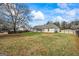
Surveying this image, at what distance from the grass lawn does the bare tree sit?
0.32 feet

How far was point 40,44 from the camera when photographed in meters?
1.59

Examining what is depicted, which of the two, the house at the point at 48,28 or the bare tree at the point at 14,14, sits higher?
the bare tree at the point at 14,14

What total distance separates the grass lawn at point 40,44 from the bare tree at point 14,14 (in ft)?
0.32

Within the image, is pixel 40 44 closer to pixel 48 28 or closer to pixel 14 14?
pixel 48 28

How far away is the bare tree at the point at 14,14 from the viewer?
1.60 m

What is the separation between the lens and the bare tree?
1604 mm

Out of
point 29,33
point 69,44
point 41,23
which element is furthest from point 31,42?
point 69,44

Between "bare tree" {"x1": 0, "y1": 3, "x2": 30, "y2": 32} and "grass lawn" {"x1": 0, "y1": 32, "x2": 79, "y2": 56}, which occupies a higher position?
"bare tree" {"x1": 0, "y1": 3, "x2": 30, "y2": 32}

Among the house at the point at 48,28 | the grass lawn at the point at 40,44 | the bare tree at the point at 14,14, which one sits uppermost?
the bare tree at the point at 14,14

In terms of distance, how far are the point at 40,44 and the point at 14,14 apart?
13.2 inches

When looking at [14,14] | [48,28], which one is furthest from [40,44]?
[14,14]

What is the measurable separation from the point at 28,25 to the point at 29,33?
7cm

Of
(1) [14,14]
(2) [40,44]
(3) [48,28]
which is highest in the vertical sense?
(1) [14,14]

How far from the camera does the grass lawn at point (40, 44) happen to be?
1566mm
